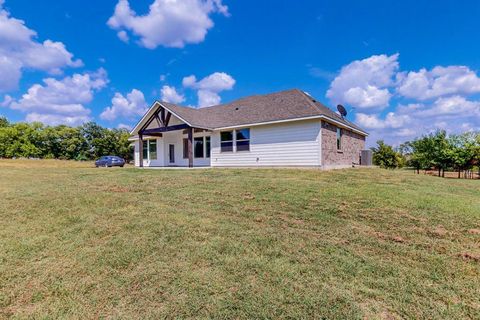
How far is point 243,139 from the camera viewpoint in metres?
16.3

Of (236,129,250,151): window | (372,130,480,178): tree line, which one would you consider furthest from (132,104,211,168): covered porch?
(372,130,480,178): tree line

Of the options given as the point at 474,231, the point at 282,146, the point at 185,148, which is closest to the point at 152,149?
the point at 185,148

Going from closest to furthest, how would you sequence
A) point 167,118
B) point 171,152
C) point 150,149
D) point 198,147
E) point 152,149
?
point 167,118 → point 198,147 → point 171,152 → point 152,149 → point 150,149

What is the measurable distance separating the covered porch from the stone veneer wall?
7.68 m

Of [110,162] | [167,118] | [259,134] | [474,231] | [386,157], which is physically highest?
[167,118]

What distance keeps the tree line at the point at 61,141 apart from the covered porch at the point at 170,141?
27.1 meters

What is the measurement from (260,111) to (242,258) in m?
13.8

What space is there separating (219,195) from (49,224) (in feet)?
13.2

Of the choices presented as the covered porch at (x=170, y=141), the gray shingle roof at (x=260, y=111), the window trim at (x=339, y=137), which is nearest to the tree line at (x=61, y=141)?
the covered porch at (x=170, y=141)

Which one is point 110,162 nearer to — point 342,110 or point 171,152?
point 171,152

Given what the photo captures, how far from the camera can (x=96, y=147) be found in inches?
1858

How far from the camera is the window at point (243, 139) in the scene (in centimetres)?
1606

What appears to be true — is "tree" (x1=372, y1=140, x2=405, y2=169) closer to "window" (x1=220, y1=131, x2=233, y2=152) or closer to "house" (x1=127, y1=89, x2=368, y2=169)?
"house" (x1=127, y1=89, x2=368, y2=169)

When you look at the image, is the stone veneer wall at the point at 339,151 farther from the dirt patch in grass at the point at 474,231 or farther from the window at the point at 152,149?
the window at the point at 152,149
